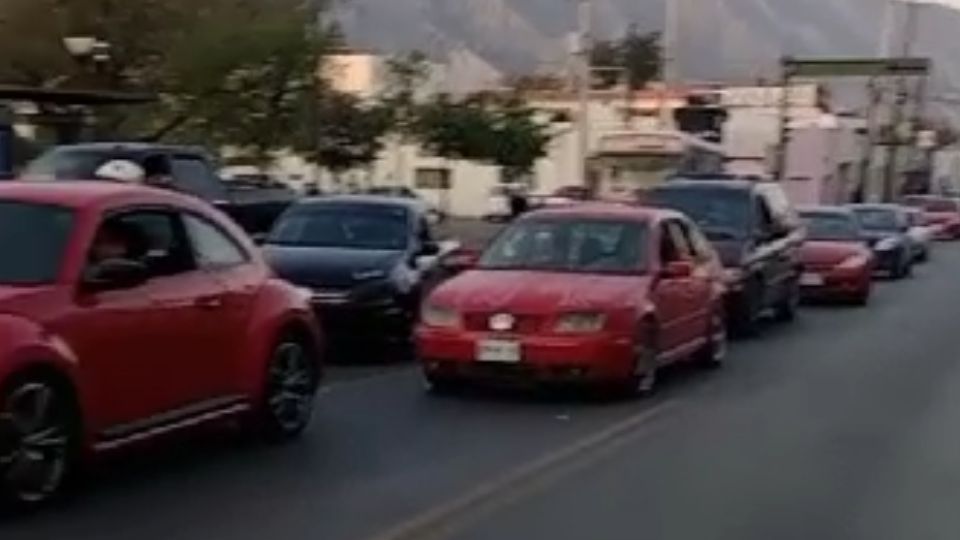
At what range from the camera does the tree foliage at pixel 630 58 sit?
9369cm

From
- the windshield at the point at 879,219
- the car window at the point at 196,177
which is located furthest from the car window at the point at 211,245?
the windshield at the point at 879,219

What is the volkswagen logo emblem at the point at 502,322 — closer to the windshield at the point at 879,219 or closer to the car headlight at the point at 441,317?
the car headlight at the point at 441,317

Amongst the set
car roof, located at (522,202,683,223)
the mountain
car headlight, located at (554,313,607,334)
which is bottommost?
the mountain

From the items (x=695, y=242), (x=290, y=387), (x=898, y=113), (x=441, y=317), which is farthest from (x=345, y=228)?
(x=898, y=113)

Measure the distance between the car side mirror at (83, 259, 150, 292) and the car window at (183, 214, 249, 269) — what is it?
2.93 feet

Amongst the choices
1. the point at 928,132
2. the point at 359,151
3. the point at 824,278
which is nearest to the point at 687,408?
the point at 824,278

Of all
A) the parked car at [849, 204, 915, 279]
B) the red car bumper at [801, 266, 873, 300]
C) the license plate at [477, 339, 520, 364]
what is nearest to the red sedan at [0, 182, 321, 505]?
the license plate at [477, 339, 520, 364]

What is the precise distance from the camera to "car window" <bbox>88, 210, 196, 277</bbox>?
10.9 metres

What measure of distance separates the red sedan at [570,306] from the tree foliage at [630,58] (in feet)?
248

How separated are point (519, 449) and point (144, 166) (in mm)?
10710

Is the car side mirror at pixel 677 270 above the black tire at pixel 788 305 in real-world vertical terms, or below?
above

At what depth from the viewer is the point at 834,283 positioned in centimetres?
2931

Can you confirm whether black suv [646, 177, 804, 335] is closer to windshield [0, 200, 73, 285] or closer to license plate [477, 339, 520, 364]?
license plate [477, 339, 520, 364]

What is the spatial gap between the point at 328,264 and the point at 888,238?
22777 mm
